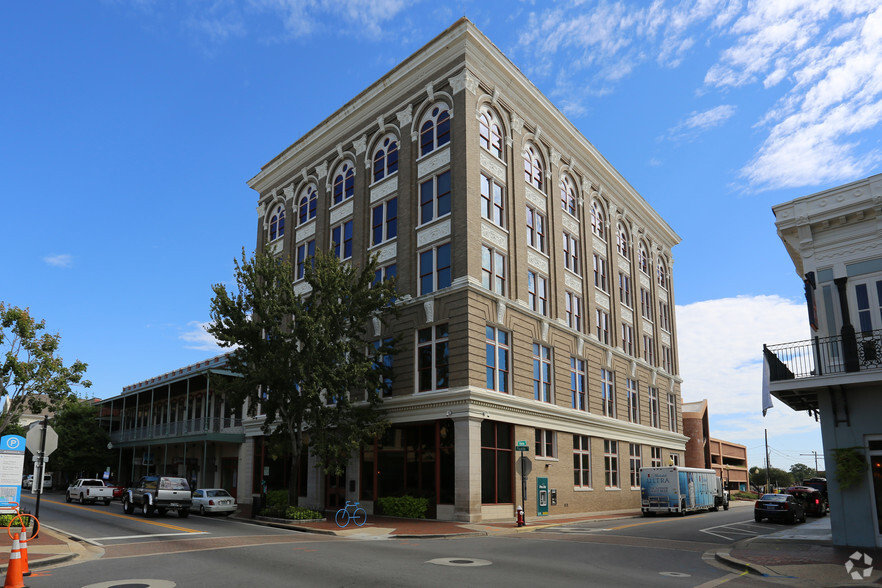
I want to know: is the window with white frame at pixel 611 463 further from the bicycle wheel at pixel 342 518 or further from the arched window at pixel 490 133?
the arched window at pixel 490 133

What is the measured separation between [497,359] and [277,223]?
70.1 feet

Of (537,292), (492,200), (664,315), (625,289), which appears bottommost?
(537,292)

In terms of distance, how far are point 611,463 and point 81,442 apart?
43929 mm

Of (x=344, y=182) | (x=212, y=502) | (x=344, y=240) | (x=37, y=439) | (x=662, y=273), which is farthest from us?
(x=662, y=273)

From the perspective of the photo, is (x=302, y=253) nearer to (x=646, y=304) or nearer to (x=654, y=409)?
(x=646, y=304)

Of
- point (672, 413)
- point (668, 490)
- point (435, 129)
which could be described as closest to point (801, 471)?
→ point (672, 413)

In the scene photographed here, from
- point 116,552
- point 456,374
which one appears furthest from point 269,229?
point 116,552

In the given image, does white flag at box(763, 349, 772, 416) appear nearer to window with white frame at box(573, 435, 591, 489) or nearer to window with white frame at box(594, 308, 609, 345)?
window with white frame at box(573, 435, 591, 489)

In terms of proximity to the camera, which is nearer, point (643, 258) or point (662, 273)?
point (643, 258)

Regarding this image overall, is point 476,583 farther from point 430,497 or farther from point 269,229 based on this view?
point 269,229

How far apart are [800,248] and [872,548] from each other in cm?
869

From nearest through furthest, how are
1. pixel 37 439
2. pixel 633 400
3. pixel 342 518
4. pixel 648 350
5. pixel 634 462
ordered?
pixel 37 439 → pixel 342 518 → pixel 634 462 → pixel 633 400 → pixel 648 350

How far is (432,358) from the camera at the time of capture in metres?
29.5

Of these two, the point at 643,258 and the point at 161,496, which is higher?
the point at 643,258
